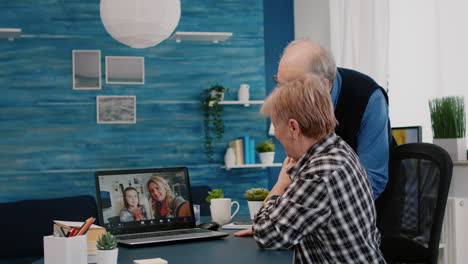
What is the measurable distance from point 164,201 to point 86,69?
3293mm

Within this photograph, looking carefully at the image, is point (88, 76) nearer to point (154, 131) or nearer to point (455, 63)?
point (154, 131)

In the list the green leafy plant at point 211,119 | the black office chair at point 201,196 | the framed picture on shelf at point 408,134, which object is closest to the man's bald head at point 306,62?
the framed picture on shelf at point 408,134

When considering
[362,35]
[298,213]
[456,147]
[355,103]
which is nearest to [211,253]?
[298,213]

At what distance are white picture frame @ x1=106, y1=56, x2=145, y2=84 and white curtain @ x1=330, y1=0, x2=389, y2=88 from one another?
5.93 feet

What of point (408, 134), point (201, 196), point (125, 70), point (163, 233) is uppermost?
point (125, 70)

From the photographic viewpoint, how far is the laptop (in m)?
2.16

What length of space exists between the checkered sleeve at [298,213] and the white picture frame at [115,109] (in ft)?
12.8

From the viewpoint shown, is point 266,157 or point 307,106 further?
point 266,157

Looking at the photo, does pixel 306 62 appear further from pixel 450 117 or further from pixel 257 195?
pixel 450 117

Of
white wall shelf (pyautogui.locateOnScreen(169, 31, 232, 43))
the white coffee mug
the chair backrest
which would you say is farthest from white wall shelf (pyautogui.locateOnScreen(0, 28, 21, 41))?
the white coffee mug

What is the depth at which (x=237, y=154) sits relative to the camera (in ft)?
18.1

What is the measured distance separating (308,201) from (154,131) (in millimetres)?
4000

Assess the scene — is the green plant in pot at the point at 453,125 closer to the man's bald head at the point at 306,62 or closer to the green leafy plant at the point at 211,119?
the man's bald head at the point at 306,62

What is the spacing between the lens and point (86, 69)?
5336 millimetres
